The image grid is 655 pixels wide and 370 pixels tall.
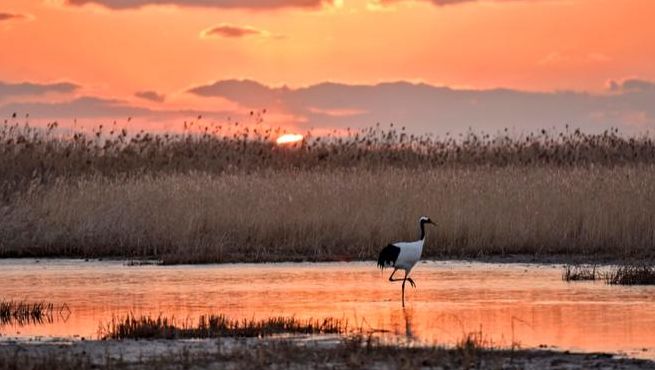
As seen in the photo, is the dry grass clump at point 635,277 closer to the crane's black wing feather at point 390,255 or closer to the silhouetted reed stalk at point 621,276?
the silhouetted reed stalk at point 621,276

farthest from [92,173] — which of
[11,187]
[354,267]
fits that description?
[354,267]

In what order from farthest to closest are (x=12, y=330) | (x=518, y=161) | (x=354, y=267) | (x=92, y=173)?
(x=518, y=161) → (x=92, y=173) → (x=354, y=267) → (x=12, y=330)

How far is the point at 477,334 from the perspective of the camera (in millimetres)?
12461

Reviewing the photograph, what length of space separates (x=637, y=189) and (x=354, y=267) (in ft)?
22.6

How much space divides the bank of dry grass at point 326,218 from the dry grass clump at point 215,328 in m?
9.62

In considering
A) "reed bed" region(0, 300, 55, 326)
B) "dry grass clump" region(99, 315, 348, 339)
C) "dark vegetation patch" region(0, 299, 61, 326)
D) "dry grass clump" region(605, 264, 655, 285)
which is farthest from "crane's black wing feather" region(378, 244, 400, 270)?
"reed bed" region(0, 300, 55, 326)

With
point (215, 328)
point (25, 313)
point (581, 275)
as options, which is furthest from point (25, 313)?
point (581, 275)

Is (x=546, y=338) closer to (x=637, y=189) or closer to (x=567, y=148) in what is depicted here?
(x=637, y=189)

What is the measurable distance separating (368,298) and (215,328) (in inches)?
168

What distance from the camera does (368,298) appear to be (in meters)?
17.0

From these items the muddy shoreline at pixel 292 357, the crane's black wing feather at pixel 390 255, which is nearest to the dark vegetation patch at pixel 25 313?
the muddy shoreline at pixel 292 357

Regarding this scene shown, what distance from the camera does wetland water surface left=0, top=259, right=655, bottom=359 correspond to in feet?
43.6

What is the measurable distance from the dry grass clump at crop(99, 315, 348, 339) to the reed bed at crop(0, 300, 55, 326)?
134cm

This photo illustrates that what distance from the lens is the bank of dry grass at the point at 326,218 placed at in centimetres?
2445
